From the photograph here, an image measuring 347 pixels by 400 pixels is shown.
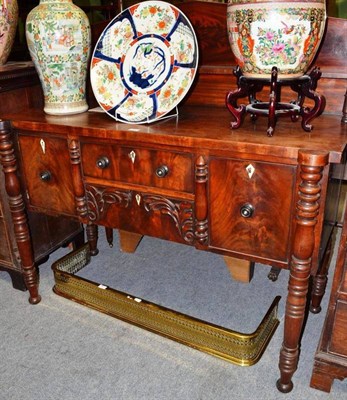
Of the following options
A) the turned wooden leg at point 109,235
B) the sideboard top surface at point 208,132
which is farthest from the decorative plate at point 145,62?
the turned wooden leg at point 109,235

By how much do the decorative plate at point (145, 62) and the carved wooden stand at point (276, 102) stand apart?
20 cm

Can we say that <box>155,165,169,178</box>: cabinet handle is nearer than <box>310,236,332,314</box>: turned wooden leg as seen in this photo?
Yes

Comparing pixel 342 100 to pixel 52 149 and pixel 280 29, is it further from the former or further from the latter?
pixel 52 149

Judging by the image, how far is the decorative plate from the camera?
1.52 metres

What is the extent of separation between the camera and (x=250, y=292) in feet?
6.89

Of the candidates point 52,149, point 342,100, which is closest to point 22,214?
point 52,149

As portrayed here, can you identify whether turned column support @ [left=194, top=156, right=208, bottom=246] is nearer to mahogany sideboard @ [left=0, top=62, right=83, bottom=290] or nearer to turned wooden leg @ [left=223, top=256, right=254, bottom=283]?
turned wooden leg @ [left=223, top=256, right=254, bottom=283]

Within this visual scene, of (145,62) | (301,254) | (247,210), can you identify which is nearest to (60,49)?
(145,62)

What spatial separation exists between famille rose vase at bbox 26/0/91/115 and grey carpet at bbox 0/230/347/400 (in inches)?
38.0

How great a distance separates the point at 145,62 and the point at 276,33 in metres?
0.50

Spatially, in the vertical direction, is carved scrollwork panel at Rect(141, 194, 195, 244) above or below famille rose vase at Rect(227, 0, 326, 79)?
below

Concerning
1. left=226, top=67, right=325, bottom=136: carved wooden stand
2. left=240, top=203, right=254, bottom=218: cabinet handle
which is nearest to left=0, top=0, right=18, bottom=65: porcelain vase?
left=226, top=67, right=325, bottom=136: carved wooden stand

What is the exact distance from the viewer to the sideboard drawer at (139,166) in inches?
55.9

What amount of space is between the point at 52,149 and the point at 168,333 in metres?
0.92
